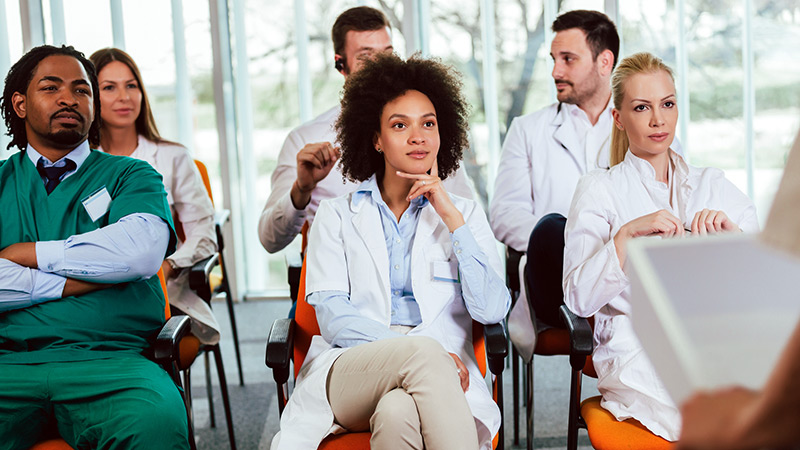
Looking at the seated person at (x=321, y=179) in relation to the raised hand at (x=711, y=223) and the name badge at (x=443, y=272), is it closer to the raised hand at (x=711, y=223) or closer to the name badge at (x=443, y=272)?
the name badge at (x=443, y=272)

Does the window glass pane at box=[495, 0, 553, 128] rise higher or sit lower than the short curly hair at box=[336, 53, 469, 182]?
higher

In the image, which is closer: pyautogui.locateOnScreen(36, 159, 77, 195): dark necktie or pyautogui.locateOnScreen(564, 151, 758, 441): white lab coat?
pyautogui.locateOnScreen(564, 151, 758, 441): white lab coat

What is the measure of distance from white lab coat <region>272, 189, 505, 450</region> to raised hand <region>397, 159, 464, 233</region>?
0.32ft

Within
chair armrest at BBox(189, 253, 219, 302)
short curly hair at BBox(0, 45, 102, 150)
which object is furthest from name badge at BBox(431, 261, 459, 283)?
short curly hair at BBox(0, 45, 102, 150)

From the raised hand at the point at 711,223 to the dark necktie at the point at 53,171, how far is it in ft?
5.73

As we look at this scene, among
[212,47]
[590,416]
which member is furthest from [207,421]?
[212,47]

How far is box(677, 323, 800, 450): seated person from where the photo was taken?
2.17ft

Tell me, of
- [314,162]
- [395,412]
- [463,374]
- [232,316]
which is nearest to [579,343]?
[463,374]

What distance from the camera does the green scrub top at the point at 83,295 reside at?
2.05 m

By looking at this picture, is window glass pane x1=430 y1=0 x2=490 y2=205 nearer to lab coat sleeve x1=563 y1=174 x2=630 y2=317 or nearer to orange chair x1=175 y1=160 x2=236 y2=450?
orange chair x1=175 y1=160 x2=236 y2=450

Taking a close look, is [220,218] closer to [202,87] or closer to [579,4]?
[202,87]

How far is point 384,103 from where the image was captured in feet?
7.73

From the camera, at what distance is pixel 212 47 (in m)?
4.81

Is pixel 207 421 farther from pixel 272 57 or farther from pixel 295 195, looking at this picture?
pixel 272 57
